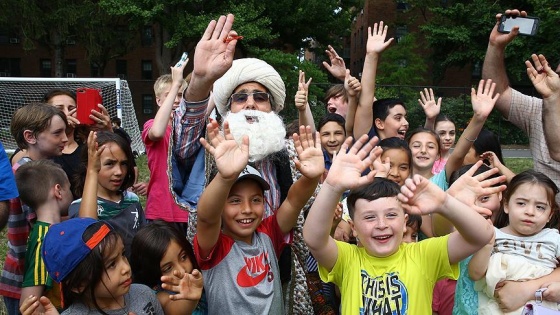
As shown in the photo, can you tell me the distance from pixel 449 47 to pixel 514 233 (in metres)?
29.1

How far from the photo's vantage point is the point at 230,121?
289 cm

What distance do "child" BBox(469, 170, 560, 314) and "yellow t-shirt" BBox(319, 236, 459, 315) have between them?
308 mm

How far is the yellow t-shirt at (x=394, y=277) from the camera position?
2.40m

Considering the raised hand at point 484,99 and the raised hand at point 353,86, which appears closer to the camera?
the raised hand at point 484,99

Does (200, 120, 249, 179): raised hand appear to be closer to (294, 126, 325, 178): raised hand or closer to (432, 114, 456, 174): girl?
(294, 126, 325, 178): raised hand

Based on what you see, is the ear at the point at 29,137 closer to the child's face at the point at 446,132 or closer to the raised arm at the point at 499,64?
the raised arm at the point at 499,64

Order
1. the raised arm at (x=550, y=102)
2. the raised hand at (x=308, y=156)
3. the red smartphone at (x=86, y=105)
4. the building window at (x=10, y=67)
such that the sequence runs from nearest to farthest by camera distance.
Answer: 1. the raised hand at (x=308, y=156)
2. the raised arm at (x=550, y=102)
3. the red smartphone at (x=86, y=105)
4. the building window at (x=10, y=67)

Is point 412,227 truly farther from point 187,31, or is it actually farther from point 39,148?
point 187,31

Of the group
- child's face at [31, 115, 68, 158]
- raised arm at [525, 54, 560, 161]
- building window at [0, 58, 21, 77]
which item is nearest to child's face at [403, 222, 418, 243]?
raised arm at [525, 54, 560, 161]

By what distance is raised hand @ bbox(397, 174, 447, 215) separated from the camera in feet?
7.09

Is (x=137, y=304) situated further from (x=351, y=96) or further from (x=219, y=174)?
(x=351, y=96)

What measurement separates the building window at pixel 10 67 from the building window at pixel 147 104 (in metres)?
13.7

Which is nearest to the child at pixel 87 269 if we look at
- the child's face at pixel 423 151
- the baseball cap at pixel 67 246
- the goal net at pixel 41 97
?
the baseball cap at pixel 67 246

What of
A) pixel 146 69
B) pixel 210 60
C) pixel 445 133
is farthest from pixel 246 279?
pixel 146 69
